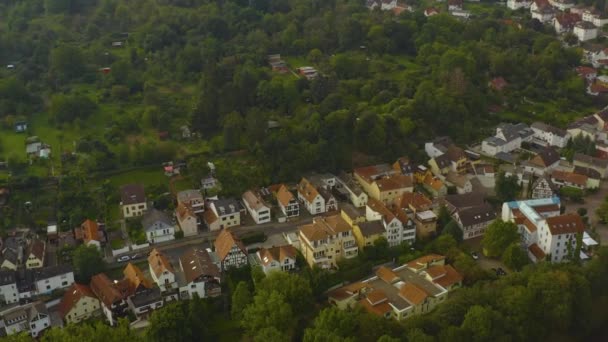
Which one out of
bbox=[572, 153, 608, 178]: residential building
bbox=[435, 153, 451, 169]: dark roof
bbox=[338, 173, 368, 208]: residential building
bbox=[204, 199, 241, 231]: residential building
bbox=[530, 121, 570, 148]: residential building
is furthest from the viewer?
bbox=[530, 121, 570, 148]: residential building

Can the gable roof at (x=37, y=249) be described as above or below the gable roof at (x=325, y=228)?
below

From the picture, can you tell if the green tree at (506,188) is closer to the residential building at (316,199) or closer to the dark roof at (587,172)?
the dark roof at (587,172)

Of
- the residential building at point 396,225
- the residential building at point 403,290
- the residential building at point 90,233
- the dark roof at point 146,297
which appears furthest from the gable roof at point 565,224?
the residential building at point 90,233

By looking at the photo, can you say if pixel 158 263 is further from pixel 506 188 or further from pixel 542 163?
pixel 542 163

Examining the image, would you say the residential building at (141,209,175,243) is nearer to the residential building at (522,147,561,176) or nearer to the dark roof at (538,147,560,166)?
the residential building at (522,147,561,176)

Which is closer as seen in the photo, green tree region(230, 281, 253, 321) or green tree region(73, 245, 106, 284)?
green tree region(230, 281, 253, 321)

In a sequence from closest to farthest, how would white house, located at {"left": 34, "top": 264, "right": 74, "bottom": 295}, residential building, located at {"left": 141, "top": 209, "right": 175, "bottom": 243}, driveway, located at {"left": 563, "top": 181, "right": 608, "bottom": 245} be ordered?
white house, located at {"left": 34, "top": 264, "right": 74, "bottom": 295} → residential building, located at {"left": 141, "top": 209, "right": 175, "bottom": 243} → driveway, located at {"left": 563, "top": 181, "right": 608, "bottom": 245}

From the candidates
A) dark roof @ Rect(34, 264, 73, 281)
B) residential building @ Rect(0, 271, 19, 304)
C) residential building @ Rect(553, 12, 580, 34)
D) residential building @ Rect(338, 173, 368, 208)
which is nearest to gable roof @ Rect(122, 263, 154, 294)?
dark roof @ Rect(34, 264, 73, 281)

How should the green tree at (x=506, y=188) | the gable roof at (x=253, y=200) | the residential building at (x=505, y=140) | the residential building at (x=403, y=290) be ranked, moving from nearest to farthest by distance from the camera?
1. the residential building at (x=403, y=290)
2. the gable roof at (x=253, y=200)
3. the green tree at (x=506, y=188)
4. the residential building at (x=505, y=140)
